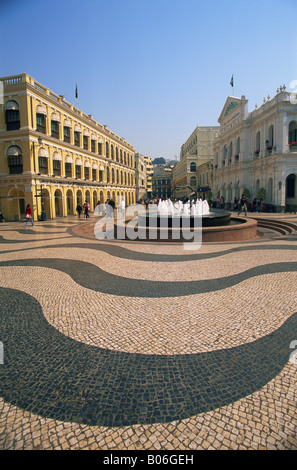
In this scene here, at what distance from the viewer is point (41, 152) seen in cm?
2609

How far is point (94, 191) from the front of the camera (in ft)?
133

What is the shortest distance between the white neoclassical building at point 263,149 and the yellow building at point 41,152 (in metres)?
21.6

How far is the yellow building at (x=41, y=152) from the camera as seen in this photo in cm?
2448

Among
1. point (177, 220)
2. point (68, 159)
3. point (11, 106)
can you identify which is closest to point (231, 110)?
point (68, 159)

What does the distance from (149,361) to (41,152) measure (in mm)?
26908

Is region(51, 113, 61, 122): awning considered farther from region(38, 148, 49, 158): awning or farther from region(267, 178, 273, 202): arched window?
region(267, 178, 273, 202): arched window

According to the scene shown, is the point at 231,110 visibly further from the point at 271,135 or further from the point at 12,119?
the point at 12,119

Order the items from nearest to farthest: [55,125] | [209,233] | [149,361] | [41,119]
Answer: [149,361]
[209,233]
[41,119]
[55,125]

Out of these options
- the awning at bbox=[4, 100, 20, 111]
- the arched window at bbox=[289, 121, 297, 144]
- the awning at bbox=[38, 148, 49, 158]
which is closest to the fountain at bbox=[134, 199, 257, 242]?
the awning at bbox=[38, 148, 49, 158]

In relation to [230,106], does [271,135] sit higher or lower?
lower

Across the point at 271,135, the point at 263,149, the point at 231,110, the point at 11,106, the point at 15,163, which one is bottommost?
A: the point at 15,163

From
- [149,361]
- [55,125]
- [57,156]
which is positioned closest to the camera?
[149,361]

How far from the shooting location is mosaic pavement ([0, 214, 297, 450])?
8.04 ft

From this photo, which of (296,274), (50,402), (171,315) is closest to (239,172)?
(296,274)
